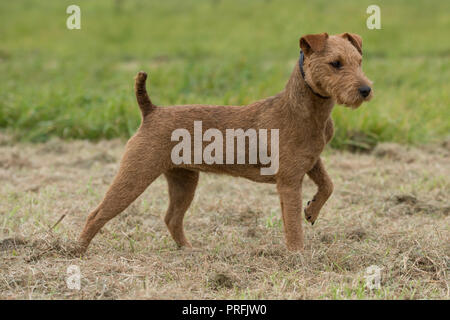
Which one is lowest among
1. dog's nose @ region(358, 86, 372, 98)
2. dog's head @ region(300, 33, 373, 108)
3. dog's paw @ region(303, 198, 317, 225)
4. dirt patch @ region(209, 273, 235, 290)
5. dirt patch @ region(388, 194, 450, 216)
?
dirt patch @ region(209, 273, 235, 290)

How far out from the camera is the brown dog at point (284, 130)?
145 inches

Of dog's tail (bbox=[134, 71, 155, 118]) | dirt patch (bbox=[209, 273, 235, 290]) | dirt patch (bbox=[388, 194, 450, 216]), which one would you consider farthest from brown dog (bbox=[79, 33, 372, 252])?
dirt patch (bbox=[388, 194, 450, 216])

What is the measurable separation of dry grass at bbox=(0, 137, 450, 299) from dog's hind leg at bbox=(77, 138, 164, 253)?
0.34 m

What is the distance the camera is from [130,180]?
400 cm

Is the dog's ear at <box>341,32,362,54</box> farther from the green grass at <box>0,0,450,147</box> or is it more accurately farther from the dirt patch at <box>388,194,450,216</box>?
the green grass at <box>0,0,450,147</box>

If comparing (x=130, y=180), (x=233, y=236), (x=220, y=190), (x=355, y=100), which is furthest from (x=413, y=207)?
(x=130, y=180)

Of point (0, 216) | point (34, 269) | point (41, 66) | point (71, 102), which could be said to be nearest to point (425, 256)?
point (34, 269)

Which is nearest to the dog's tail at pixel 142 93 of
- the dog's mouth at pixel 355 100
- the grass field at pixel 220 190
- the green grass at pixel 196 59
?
the grass field at pixel 220 190

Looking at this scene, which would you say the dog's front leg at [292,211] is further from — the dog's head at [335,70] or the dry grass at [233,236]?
the dog's head at [335,70]

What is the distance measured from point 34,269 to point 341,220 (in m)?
2.47

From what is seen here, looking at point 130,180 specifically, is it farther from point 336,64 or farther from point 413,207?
point 413,207

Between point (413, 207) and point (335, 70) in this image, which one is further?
point (413, 207)

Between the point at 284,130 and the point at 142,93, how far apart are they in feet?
3.40

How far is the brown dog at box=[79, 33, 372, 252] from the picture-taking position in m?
3.69
